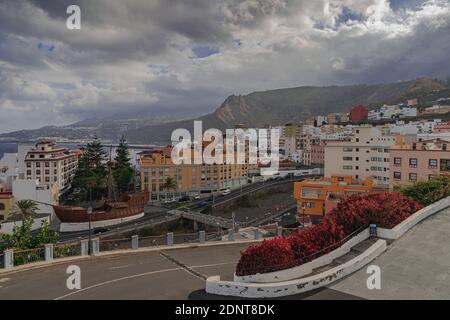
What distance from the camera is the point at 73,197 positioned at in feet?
216

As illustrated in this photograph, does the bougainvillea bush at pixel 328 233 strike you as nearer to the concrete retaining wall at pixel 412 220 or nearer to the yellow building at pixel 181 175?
the concrete retaining wall at pixel 412 220

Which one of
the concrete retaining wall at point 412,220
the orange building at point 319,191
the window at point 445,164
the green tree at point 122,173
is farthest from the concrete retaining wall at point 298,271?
the green tree at point 122,173

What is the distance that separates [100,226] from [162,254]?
119 ft

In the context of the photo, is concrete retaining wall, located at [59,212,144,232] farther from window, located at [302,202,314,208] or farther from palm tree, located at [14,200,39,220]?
window, located at [302,202,314,208]

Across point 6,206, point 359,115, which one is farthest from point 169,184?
point 359,115

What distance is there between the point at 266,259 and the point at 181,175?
58159 mm

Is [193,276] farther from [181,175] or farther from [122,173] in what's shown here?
[122,173]

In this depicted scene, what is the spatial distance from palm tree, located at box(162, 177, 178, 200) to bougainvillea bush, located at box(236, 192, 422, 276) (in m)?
50.9

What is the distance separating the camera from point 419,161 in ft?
126

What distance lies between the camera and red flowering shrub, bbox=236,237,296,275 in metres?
10.7

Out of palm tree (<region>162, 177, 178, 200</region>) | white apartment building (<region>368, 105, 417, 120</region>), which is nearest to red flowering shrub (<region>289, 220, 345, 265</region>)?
palm tree (<region>162, 177, 178, 200</region>)
